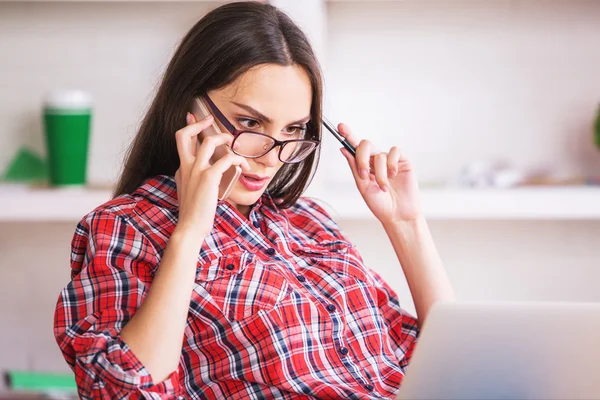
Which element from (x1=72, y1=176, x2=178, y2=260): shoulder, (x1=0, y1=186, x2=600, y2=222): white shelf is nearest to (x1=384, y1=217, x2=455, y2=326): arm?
(x1=72, y1=176, x2=178, y2=260): shoulder

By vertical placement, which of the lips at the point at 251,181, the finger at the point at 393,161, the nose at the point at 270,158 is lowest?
the lips at the point at 251,181

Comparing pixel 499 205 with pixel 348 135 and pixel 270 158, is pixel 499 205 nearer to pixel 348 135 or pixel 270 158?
pixel 348 135

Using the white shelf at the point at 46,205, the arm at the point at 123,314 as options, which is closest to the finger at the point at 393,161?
the arm at the point at 123,314

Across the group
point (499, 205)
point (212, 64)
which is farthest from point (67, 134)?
point (499, 205)

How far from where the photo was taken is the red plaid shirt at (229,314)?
3.89 feet

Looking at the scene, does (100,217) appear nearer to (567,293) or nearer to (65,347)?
(65,347)

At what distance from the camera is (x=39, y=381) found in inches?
96.6

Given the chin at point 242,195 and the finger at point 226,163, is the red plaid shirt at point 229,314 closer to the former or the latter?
the chin at point 242,195

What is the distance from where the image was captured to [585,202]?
2.16m

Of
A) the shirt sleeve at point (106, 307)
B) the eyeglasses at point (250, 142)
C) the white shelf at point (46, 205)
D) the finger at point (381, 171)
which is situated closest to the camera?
the shirt sleeve at point (106, 307)

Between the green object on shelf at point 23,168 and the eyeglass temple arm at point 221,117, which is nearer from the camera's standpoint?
the eyeglass temple arm at point 221,117

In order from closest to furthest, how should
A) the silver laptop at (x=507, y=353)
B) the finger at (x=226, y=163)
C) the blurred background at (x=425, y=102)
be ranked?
the silver laptop at (x=507, y=353) < the finger at (x=226, y=163) < the blurred background at (x=425, y=102)

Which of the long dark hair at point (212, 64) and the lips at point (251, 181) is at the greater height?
the long dark hair at point (212, 64)

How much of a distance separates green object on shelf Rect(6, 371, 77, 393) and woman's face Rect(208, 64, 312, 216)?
1268 millimetres
